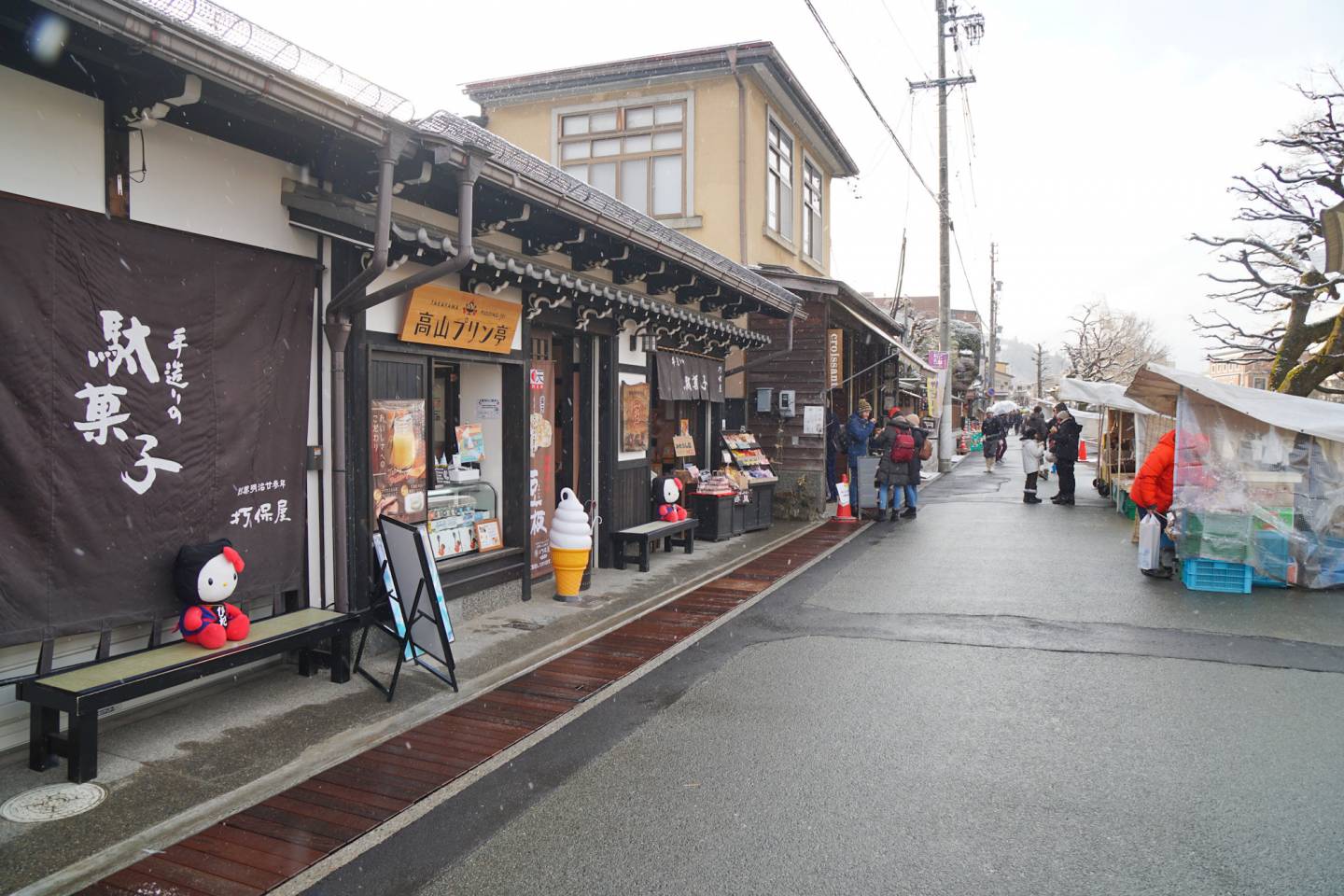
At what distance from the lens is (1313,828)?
4.13 meters

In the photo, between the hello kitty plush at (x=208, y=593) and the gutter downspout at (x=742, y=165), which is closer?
the hello kitty plush at (x=208, y=593)

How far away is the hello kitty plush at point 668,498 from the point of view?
39.8ft

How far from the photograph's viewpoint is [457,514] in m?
8.29

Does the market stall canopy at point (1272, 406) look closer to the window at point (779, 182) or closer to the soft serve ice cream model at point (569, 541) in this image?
the soft serve ice cream model at point (569, 541)

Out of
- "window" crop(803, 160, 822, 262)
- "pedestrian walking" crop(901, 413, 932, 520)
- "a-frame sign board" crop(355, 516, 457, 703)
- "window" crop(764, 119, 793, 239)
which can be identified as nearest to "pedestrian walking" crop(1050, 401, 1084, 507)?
"pedestrian walking" crop(901, 413, 932, 520)

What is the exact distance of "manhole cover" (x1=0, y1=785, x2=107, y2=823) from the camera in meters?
4.15

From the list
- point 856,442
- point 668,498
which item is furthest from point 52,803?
point 856,442

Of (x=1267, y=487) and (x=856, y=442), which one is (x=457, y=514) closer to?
(x=1267, y=487)

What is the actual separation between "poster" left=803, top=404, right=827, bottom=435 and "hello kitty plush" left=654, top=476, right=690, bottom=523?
4.79 meters

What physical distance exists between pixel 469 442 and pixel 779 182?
1146 cm

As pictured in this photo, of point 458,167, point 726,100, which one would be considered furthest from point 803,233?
point 458,167

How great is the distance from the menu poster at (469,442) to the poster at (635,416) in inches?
110

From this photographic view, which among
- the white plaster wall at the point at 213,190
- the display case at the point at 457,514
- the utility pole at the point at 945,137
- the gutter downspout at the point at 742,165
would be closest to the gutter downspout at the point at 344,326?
the white plaster wall at the point at 213,190

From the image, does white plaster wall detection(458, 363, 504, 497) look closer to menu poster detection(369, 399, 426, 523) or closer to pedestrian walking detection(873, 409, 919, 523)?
menu poster detection(369, 399, 426, 523)
